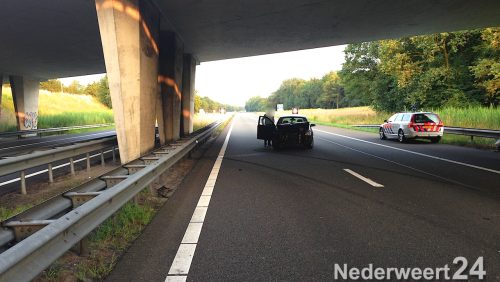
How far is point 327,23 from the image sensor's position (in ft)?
49.1

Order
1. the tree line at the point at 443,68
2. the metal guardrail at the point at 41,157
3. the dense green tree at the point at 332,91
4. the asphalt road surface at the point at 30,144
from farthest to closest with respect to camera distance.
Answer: the dense green tree at the point at 332,91 → the tree line at the point at 443,68 → the asphalt road surface at the point at 30,144 → the metal guardrail at the point at 41,157

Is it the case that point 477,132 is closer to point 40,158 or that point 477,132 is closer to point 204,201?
point 204,201

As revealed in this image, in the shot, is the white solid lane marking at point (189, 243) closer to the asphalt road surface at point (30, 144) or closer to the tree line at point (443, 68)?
the asphalt road surface at point (30, 144)

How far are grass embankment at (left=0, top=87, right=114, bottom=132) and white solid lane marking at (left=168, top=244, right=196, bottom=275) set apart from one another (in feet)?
126

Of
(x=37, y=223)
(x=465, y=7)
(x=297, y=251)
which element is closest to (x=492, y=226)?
(x=297, y=251)

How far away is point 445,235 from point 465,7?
39.8ft

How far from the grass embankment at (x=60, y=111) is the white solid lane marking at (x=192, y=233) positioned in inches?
1487

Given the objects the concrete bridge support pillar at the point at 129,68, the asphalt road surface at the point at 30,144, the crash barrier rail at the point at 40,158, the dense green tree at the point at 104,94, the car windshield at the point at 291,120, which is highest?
the dense green tree at the point at 104,94

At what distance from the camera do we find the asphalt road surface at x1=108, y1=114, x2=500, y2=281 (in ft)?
11.9

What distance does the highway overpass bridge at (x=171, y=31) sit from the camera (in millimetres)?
9312

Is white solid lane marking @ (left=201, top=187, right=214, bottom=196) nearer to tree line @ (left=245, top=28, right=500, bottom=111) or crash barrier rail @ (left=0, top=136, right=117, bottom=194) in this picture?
crash barrier rail @ (left=0, top=136, right=117, bottom=194)

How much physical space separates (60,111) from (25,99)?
45412mm

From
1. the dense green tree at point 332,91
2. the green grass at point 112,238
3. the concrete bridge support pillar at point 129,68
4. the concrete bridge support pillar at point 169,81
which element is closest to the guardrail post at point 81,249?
the green grass at point 112,238

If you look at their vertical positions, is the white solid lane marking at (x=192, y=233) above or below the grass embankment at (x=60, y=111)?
below
